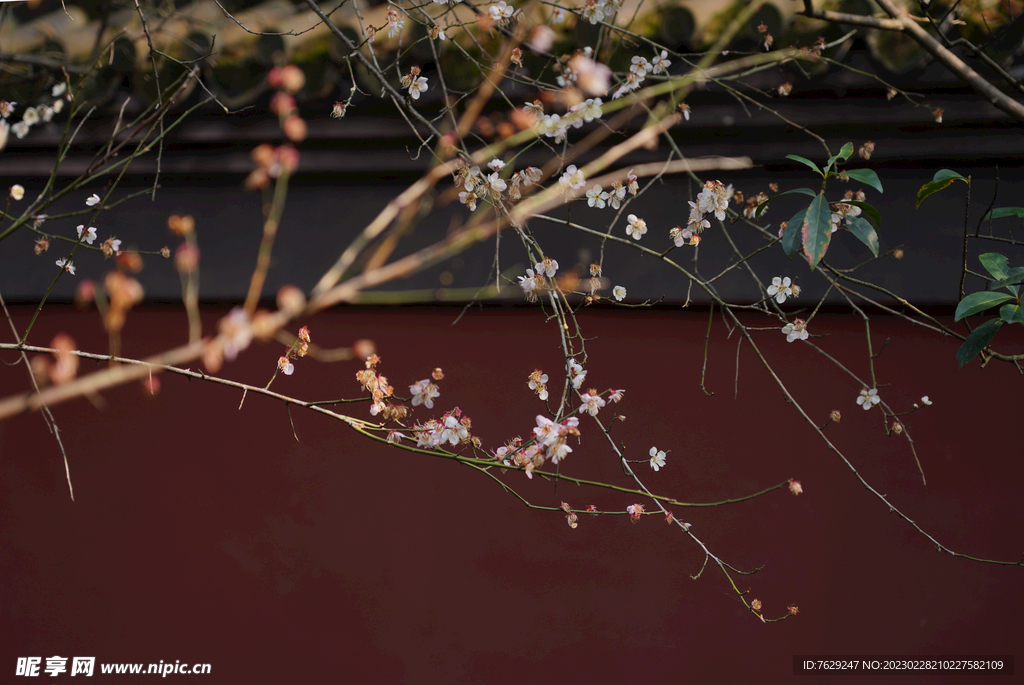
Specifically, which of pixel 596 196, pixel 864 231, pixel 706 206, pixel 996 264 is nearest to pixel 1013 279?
pixel 996 264

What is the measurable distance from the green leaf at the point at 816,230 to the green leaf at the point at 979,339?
0.49 meters

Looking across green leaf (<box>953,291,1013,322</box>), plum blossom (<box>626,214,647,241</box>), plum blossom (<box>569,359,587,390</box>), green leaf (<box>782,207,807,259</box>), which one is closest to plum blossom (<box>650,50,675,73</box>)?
plum blossom (<box>626,214,647,241</box>)

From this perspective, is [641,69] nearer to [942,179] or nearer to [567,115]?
[567,115]

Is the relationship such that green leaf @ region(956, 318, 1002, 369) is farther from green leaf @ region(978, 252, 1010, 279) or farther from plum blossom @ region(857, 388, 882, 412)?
plum blossom @ region(857, 388, 882, 412)

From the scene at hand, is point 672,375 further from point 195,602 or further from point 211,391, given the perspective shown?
point 195,602

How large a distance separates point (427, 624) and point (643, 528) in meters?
0.77

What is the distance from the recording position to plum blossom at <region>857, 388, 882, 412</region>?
1807mm

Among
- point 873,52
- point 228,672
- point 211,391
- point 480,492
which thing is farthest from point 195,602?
point 873,52

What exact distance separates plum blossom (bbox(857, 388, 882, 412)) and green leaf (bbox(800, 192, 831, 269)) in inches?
21.0

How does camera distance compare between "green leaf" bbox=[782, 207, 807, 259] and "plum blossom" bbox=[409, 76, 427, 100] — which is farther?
"plum blossom" bbox=[409, 76, 427, 100]

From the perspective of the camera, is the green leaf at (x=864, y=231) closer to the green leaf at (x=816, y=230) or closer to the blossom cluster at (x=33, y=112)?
the green leaf at (x=816, y=230)

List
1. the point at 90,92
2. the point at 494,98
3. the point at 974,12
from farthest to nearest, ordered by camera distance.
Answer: the point at 90,92 → the point at 494,98 → the point at 974,12

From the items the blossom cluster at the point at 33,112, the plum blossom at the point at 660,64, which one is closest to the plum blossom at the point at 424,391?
the plum blossom at the point at 660,64

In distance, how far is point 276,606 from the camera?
84.1 inches
